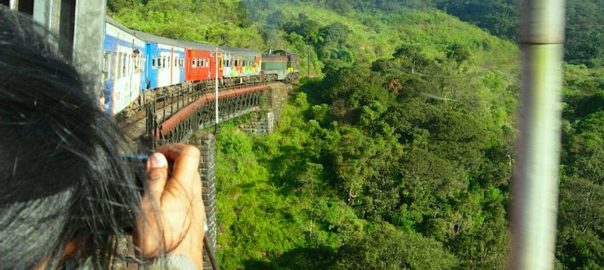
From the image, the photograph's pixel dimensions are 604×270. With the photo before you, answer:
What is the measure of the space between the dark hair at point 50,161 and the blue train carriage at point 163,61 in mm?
11117

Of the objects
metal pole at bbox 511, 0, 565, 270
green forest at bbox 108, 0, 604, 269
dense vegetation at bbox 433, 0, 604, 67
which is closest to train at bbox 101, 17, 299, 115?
metal pole at bbox 511, 0, 565, 270

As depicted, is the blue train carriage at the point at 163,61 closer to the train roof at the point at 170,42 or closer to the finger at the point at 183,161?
the train roof at the point at 170,42

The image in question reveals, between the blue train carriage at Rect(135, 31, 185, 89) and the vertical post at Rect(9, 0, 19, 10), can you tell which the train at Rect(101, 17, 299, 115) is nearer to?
the blue train carriage at Rect(135, 31, 185, 89)

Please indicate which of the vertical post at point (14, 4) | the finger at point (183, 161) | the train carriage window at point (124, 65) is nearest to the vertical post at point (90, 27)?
the vertical post at point (14, 4)

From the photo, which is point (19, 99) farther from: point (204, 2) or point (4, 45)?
point (204, 2)

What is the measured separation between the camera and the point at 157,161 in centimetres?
88

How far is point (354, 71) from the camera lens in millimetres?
20141

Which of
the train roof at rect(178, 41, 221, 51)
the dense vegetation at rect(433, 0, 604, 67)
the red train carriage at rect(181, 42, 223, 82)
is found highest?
the train roof at rect(178, 41, 221, 51)

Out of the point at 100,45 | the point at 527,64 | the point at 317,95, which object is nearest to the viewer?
the point at 527,64

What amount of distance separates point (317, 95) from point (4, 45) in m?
22.9

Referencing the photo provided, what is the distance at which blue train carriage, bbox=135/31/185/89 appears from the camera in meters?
12.8

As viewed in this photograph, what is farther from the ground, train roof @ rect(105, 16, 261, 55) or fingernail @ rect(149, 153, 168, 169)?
train roof @ rect(105, 16, 261, 55)

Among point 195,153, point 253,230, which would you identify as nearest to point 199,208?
point 195,153

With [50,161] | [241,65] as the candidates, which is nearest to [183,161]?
[50,161]
